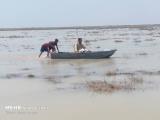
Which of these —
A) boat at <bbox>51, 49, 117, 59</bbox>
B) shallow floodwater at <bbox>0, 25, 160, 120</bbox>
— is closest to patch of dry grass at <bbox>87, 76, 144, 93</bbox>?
shallow floodwater at <bbox>0, 25, 160, 120</bbox>

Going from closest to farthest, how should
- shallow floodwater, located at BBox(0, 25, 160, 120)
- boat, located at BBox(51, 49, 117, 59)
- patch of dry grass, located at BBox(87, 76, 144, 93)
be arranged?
shallow floodwater, located at BBox(0, 25, 160, 120) → patch of dry grass, located at BBox(87, 76, 144, 93) → boat, located at BBox(51, 49, 117, 59)

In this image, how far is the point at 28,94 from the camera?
13203 millimetres

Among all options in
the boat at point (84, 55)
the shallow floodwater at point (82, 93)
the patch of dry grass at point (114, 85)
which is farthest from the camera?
the boat at point (84, 55)

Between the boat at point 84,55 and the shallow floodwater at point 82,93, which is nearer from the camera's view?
the shallow floodwater at point 82,93

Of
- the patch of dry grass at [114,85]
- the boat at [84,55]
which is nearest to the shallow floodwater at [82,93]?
the patch of dry grass at [114,85]

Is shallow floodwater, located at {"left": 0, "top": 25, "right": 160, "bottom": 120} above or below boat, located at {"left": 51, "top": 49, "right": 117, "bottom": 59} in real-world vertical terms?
above

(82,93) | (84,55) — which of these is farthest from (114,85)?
(84,55)

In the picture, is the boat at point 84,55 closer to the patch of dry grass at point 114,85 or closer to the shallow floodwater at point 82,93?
the shallow floodwater at point 82,93

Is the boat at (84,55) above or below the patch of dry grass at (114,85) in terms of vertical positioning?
below

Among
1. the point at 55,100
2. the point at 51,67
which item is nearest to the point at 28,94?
the point at 55,100

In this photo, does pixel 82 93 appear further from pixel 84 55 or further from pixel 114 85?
pixel 84 55

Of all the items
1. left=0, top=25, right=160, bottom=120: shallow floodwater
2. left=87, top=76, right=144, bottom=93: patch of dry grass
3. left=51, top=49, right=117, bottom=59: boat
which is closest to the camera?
left=0, top=25, right=160, bottom=120: shallow floodwater

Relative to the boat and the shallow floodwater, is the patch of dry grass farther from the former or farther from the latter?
the boat

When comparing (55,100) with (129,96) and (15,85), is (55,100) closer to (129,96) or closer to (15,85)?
(129,96)
